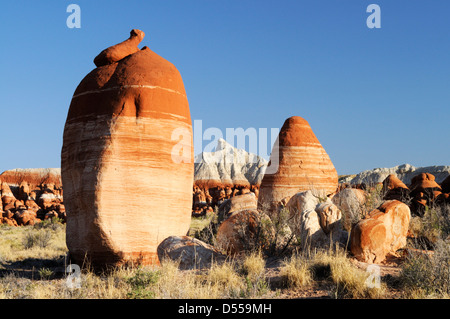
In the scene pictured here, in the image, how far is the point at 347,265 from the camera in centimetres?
670

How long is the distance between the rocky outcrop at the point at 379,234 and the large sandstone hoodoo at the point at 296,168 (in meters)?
6.28

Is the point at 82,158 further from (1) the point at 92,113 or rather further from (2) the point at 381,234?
(2) the point at 381,234

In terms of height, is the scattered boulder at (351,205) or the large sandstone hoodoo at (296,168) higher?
the large sandstone hoodoo at (296,168)

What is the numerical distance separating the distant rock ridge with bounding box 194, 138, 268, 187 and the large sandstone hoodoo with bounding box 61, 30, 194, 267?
183ft

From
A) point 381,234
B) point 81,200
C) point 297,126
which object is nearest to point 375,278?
point 381,234

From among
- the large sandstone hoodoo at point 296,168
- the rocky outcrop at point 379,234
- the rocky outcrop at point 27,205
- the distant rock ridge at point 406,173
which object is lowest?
the rocky outcrop at point 27,205

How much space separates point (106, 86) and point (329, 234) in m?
5.69

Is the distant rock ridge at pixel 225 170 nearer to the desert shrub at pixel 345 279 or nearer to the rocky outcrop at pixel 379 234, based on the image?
the rocky outcrop at pixel 379 234

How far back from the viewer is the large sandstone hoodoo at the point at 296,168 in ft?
49.3

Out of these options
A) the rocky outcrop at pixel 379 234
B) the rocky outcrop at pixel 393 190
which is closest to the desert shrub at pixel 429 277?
the rocky outcrop at pixel 379 234

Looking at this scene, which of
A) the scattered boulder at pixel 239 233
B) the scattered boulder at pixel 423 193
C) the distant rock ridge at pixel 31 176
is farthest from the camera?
the distant rock ridge at pixel 31 176

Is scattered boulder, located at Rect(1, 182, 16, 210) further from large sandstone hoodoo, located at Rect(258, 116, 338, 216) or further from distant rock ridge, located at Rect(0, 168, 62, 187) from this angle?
large sandstone hoodoo, located at Rect(258, 116, 338, 216)

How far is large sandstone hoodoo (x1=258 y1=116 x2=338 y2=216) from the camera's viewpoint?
49.3 feet

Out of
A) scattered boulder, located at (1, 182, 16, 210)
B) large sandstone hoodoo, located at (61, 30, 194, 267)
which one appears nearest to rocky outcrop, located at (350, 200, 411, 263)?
large sandstone hoodoo, located at (61, 30, 194, 267)
